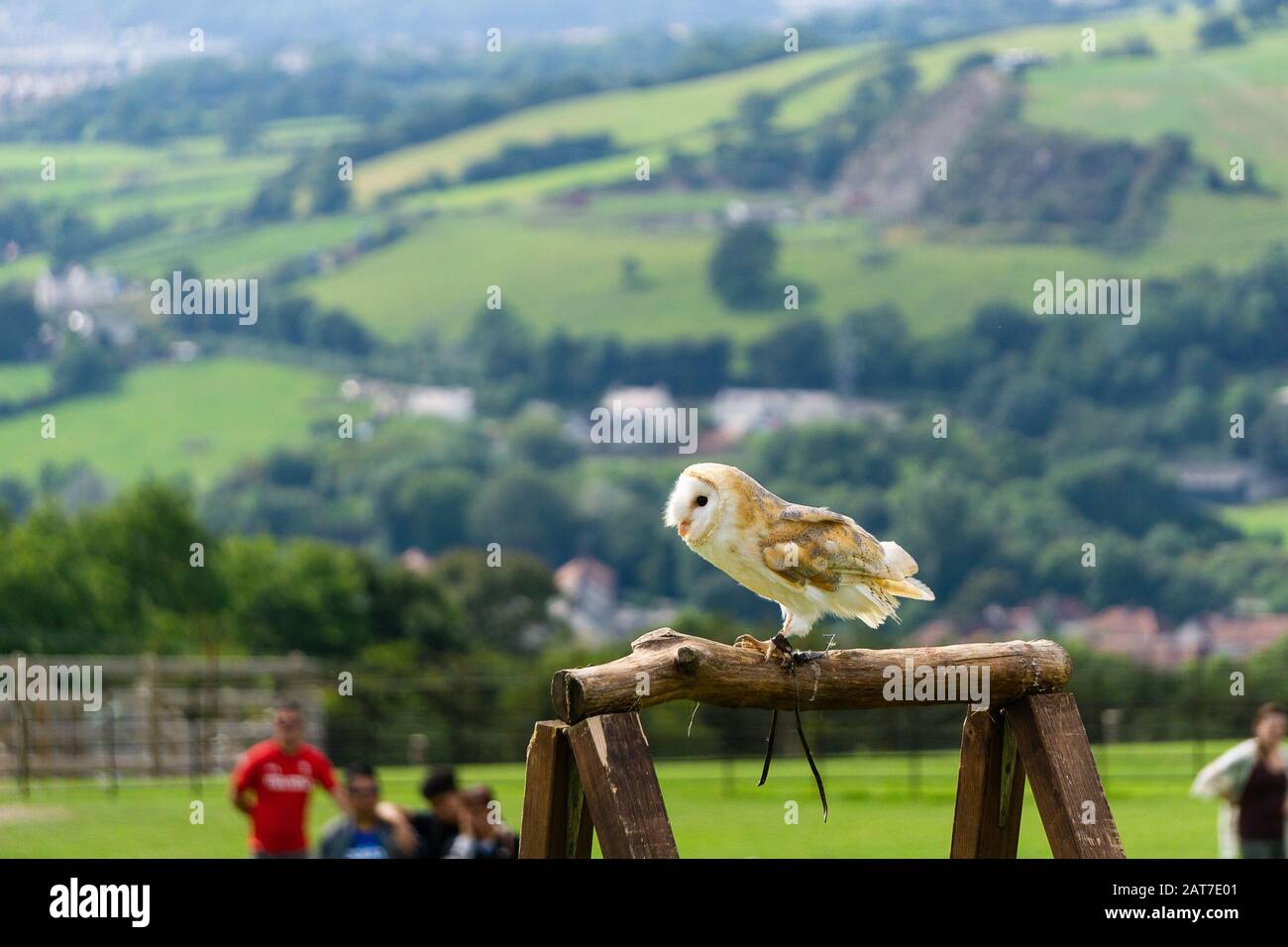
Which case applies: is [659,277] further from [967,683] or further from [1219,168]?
[967,683]

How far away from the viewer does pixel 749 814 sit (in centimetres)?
2903

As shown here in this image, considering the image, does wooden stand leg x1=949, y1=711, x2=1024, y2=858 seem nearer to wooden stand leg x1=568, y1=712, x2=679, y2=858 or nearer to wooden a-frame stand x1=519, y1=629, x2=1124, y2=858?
wooden a-frame stand x1=519, y1=629, x2=1124, y2=858

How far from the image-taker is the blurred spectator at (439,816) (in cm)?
1134

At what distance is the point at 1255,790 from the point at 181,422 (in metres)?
155

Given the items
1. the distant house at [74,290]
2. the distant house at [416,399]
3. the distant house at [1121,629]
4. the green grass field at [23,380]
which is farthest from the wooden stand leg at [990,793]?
the distant house at [74,290]

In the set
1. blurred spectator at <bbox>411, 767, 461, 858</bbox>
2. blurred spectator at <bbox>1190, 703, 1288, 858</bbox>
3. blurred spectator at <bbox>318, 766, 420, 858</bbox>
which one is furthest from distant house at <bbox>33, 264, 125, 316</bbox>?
blurred spectator at <bbox>1190, 703, 1288, 858</bbox>

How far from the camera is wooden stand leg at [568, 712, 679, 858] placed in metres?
5.25

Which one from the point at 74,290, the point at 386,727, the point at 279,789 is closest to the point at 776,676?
the point at 279,789

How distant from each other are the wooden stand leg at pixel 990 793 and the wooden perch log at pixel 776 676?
0.17 m

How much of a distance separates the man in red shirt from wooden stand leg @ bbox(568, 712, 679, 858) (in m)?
6.79

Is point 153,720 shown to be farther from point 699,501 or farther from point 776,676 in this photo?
point 699,501

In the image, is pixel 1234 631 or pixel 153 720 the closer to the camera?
pixel 153 720

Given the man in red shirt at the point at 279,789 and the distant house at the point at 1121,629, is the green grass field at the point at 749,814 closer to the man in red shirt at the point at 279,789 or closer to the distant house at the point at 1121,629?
the man in red shirt at the point at 279,789
